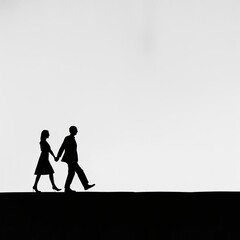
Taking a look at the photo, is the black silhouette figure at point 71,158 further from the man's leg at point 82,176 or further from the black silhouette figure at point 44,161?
the black silhouette figure at point 44,161

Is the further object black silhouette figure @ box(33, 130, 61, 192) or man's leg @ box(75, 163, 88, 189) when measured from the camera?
black silhouette figure @ box(33, 130, 61, 192)

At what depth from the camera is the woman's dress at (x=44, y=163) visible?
1505cm

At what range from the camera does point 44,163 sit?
49.5 ft

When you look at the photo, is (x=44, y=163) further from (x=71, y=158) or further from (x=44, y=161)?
(x=71, y=158)

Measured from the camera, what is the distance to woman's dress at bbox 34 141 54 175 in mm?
15047
